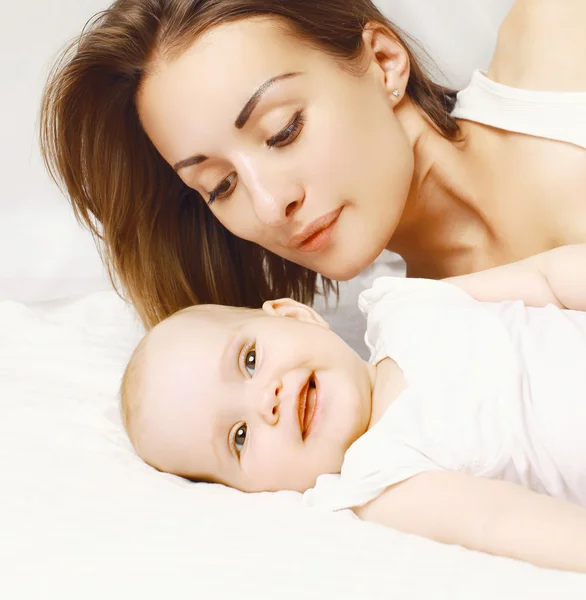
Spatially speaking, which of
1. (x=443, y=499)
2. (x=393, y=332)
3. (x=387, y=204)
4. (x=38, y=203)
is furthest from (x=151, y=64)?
(x=38, y=203)

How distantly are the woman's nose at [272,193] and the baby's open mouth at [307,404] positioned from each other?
0.38 meters

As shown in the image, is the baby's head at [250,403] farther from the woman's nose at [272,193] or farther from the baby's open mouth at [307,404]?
the woman's nose at [272,193]

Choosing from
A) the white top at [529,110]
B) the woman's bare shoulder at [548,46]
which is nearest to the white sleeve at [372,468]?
the white top at [529,110]

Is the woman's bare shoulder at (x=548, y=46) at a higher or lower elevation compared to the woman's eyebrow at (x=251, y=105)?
higher

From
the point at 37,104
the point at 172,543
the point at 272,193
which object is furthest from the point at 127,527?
the point at 37,104

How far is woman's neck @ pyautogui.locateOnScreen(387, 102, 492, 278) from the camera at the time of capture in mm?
1886

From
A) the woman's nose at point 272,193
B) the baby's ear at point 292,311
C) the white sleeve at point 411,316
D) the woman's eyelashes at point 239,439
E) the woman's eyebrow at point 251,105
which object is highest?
the woman's eyebrow at point 251,105

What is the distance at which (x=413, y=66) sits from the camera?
190cm

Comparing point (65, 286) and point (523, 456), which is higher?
point (523, 456)

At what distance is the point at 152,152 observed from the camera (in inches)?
77.4

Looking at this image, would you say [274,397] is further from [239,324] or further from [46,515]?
[46,515]

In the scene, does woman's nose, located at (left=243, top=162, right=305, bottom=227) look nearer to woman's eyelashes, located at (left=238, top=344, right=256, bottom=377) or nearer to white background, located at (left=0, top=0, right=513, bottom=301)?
woman's eyelashes, located at (left=238, top=344, right=256, bottom=377)

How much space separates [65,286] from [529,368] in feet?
6.04

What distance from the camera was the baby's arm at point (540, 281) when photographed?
142 cm
